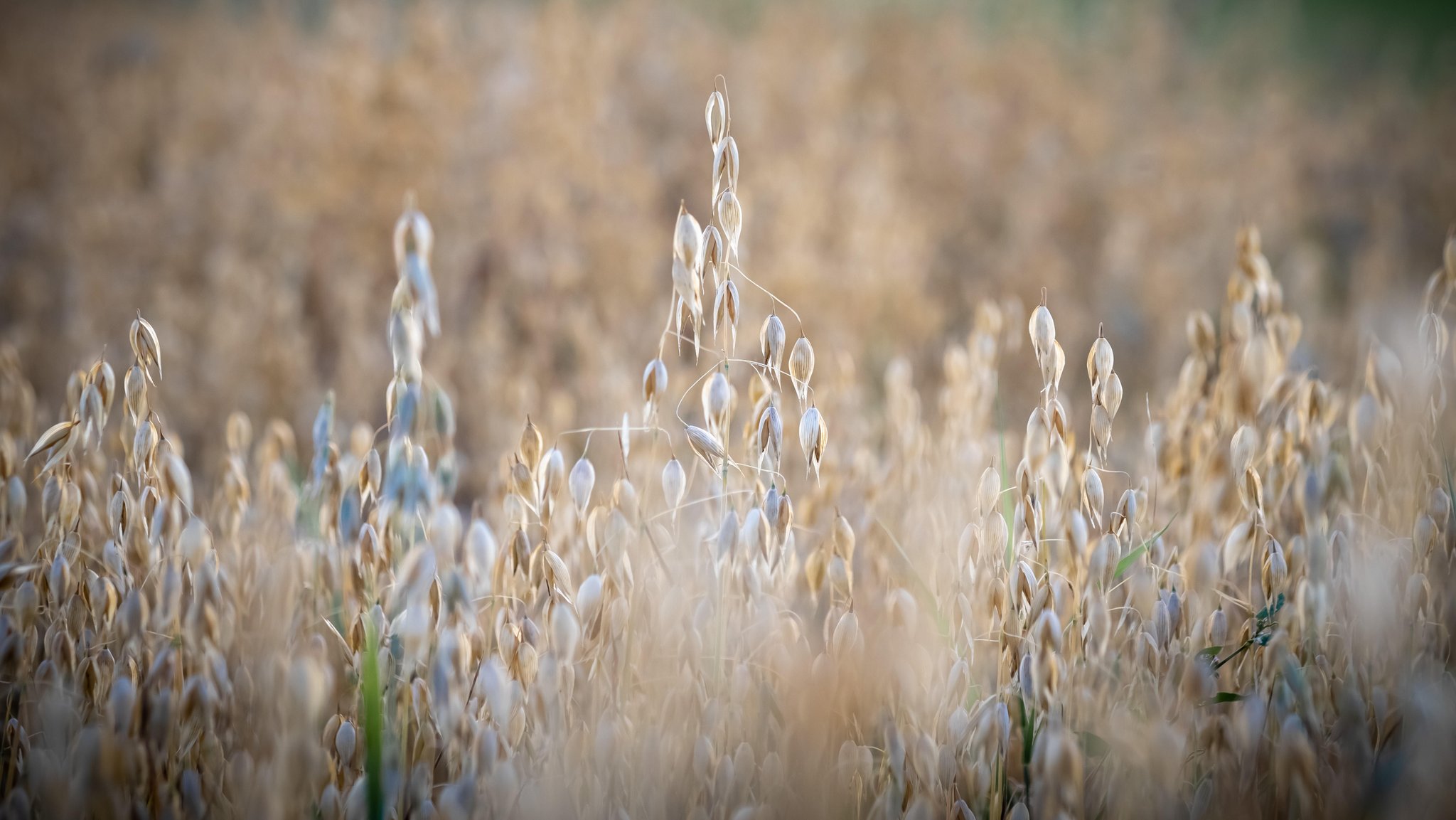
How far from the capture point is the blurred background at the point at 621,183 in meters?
2.88

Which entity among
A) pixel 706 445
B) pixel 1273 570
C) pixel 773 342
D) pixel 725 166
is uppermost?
pixel 725 166

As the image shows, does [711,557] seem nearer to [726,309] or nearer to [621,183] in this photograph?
[726,309]

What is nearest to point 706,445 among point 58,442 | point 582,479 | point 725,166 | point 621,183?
point 582,479

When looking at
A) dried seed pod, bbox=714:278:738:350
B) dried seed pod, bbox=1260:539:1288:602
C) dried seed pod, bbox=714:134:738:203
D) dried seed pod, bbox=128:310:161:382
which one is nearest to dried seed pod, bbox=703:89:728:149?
dried seed pod, bbox=714:134:738:203

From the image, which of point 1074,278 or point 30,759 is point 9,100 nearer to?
point 30,759

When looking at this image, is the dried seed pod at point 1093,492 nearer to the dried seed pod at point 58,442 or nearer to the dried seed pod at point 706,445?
the dried seed pod at point 706,445

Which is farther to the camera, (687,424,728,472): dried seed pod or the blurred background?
the blurred background

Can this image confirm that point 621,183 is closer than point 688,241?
No

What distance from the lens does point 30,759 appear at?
2.60 feet

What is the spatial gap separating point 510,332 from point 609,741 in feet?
8.32

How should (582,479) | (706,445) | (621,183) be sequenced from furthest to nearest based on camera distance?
(621,183) < (582,479) < (706,445)

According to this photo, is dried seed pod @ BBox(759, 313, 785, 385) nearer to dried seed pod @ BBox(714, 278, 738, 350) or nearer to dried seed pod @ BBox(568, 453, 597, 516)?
dried seed pod @ BBox(714, 278, 738, 350)

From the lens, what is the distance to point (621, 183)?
332cm

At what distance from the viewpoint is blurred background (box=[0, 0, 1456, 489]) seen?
2879mm
